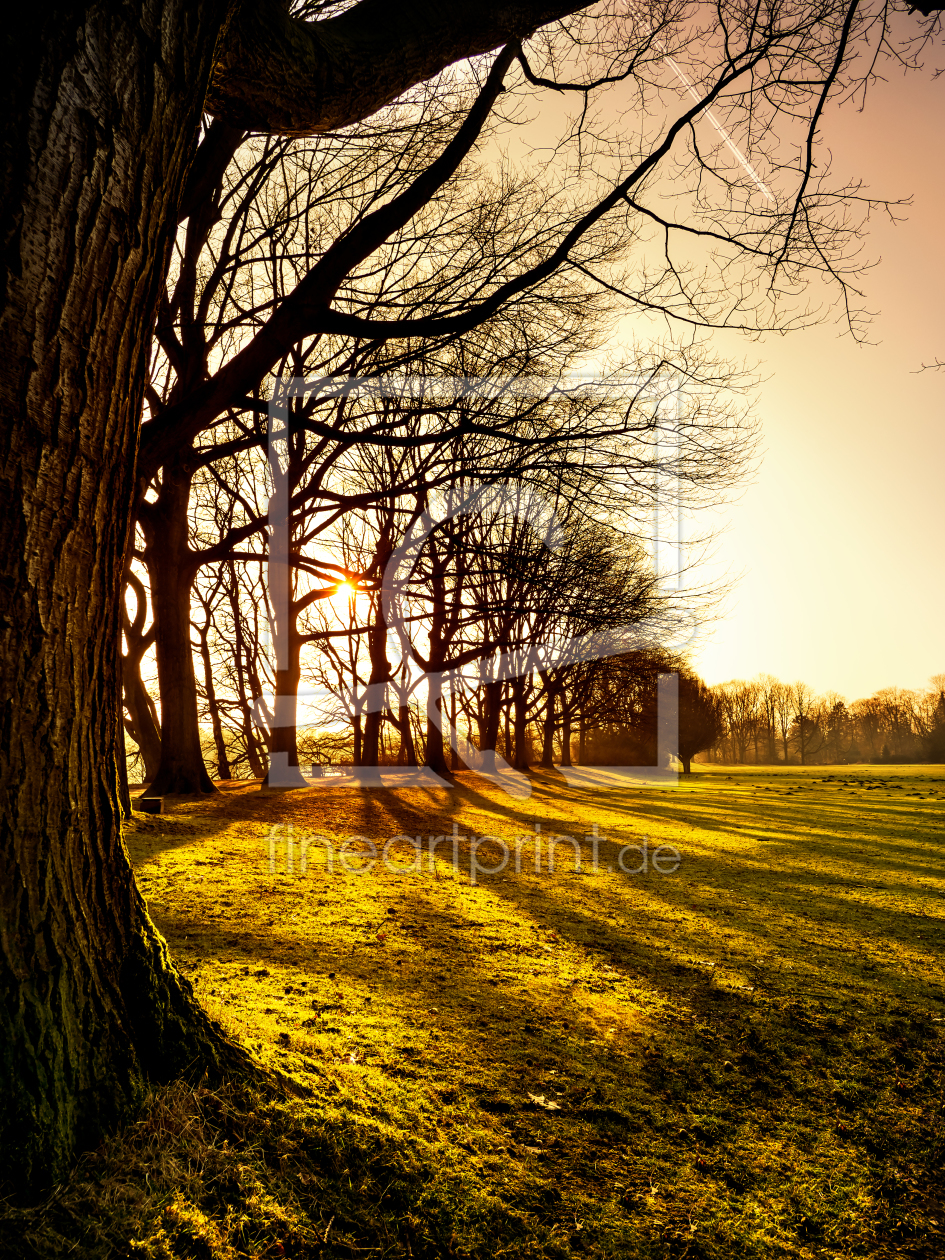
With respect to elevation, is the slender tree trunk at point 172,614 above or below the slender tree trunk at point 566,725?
above

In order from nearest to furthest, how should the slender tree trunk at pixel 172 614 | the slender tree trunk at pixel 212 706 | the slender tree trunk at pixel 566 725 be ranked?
1. the slender tree trunk at pixel 172 614
2. the slender tree trunk at pixel 212 706
3. the slender tree trunk at pixel 566 725

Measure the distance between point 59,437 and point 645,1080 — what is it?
310cm

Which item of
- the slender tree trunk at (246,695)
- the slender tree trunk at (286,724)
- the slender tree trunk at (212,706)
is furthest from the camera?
the slender tree trunk at (246,695)

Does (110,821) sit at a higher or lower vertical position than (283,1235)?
higher

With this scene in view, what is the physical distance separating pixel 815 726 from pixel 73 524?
77268 mm

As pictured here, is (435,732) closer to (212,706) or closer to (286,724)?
(286,724)

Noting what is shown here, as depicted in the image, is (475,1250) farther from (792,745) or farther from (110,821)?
(792,745)

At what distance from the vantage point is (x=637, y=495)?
6.71 metres

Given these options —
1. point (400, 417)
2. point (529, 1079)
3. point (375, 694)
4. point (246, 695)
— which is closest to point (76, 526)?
point (529, 1079)

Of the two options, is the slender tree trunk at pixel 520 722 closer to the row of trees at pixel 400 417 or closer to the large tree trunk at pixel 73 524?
the row of trees at pixel 400 417

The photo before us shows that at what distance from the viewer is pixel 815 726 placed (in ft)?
227

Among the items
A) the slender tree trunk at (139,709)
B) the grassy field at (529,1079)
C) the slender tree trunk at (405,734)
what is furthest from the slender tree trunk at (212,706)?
the grassy field at (529,1079)

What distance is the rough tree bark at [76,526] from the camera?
1701 mm

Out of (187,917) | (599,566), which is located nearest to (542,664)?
(599,566)
